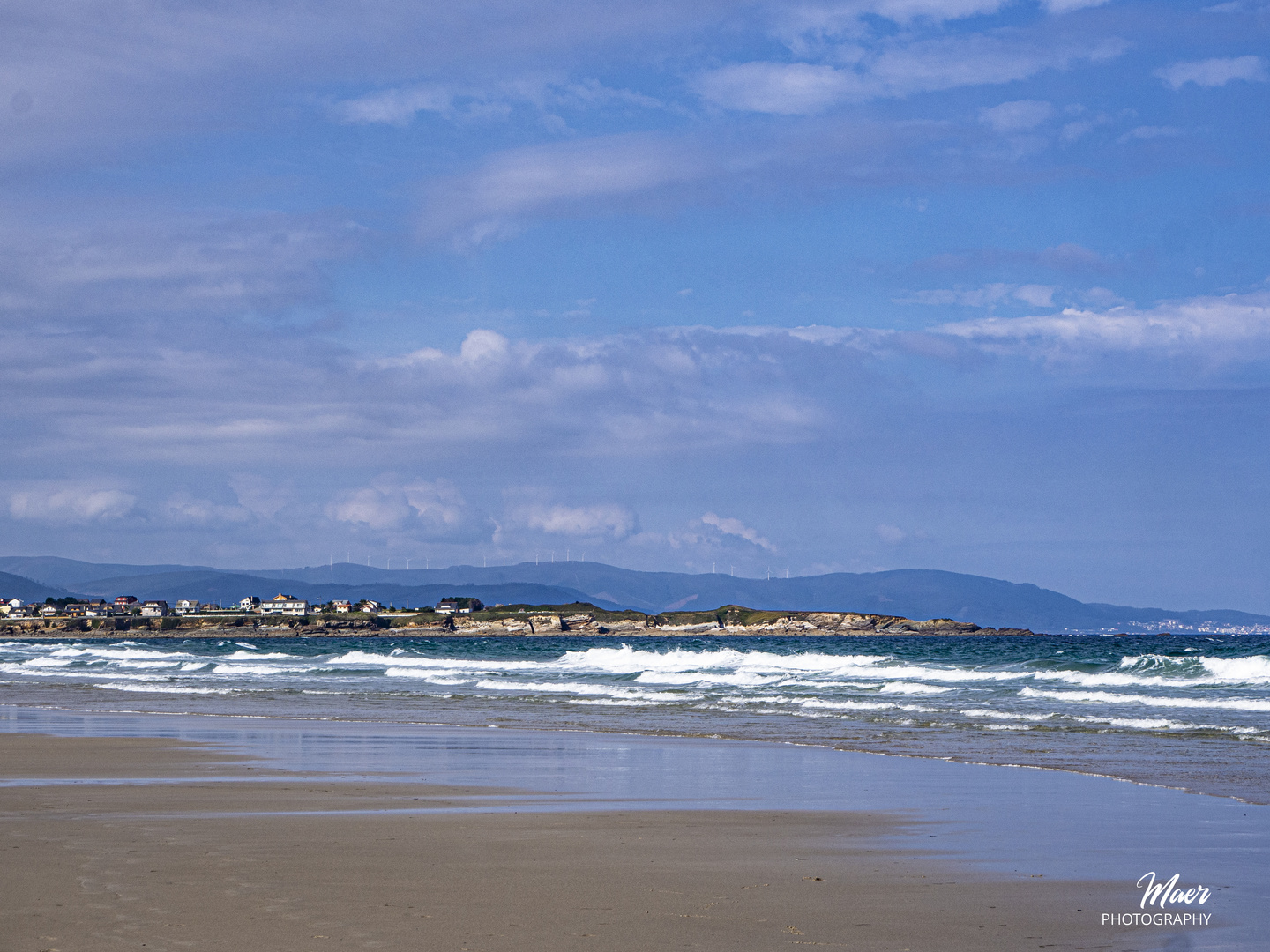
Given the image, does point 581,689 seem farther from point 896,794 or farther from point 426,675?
point 896,794

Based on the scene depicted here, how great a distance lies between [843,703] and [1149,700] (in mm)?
7909

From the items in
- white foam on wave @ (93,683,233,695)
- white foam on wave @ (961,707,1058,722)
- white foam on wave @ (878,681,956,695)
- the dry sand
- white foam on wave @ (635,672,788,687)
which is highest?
the dry sand

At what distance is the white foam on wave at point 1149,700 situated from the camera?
94.3 ft

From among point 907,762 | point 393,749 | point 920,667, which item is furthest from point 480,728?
point 920,667

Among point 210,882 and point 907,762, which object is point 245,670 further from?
point 210,882

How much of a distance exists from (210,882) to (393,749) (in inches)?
437

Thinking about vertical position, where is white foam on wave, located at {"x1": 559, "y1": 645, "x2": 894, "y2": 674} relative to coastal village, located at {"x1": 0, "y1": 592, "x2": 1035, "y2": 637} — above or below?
above

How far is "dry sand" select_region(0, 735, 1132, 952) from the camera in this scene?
278 inches

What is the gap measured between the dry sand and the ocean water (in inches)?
244

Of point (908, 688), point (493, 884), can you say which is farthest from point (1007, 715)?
point (493, 884)

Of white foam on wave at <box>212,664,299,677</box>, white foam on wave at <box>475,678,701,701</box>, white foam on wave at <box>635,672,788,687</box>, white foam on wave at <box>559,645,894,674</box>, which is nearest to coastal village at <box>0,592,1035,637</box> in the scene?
white foam on wave at <box>559,645,894,674</box>

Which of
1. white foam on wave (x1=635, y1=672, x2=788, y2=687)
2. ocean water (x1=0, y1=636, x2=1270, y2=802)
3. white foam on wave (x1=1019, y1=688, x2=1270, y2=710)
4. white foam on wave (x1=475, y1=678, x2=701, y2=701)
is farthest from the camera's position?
white foam on wave (x1=635, y1=672, x2=788, y2=687)

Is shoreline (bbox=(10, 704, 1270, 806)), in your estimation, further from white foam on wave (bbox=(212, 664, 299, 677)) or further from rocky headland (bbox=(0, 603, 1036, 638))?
rocky headland (bbox=(0, 603, 1036, 638))

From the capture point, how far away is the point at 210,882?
8461 millimetres
